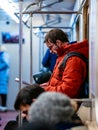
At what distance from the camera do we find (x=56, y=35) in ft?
10.8

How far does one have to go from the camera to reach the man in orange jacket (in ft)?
10.0

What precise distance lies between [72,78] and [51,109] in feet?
4.33

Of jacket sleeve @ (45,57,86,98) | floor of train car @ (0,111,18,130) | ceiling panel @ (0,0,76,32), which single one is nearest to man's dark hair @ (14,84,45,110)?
jacket sleeve @ (45,57,86,98)

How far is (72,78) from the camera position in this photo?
305 cm

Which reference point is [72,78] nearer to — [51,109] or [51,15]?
[51,109]

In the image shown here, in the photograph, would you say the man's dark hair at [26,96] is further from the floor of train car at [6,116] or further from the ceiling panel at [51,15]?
the floor of train car at [6,116]

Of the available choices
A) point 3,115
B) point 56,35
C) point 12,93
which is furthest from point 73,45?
point 12,93

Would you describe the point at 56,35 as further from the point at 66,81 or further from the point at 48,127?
the point at 48,127

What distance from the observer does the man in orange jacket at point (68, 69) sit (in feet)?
10.0

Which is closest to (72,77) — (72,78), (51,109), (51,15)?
(72,78)

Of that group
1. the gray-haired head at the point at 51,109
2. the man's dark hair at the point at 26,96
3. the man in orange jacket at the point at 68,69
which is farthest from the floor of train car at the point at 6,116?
the gray-haired head at the point at 51,109

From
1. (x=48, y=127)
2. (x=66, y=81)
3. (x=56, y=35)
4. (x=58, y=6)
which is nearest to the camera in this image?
(x=48, y=127)

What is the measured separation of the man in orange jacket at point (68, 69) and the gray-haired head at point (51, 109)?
1.22 meters

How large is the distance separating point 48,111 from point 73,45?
1570 mm
